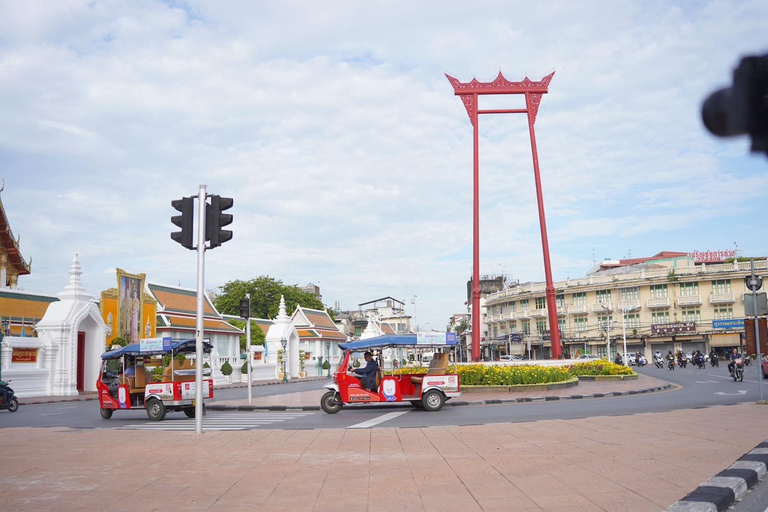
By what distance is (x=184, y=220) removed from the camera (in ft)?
42.8

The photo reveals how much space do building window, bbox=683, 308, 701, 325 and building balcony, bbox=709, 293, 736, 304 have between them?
174 cm

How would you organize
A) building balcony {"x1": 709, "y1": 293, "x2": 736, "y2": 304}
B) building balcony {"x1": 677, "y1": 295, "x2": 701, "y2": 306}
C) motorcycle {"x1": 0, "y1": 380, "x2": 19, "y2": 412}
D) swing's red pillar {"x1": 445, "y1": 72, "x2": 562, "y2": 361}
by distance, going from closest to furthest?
motorcycle {"x1": 0, "y1": 380, "x2": 19, "y2": 412}
swing's red pillar {"x1": 445, "y1": 72, "x2": 562, "y2": 361}
building balcony {"x1": 709, "y1": 293, "x2": 736, "y2": 304}
building balcony {"x1": 677, "y1": 295, "x2": 701, "y2": 306}

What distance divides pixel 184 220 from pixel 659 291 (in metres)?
68.4

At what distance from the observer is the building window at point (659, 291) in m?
72.9

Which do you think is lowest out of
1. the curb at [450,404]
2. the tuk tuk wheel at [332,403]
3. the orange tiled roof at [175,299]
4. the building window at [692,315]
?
the curb at [450,404]

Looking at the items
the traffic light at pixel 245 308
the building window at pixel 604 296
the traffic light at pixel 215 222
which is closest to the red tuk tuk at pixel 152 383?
the traffic light at pixel 245 308

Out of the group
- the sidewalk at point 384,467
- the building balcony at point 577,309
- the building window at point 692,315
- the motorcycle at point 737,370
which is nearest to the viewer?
the sidewalk at point 384,467

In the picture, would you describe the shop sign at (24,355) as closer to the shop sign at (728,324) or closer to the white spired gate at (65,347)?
the white spired gate at (65,347)

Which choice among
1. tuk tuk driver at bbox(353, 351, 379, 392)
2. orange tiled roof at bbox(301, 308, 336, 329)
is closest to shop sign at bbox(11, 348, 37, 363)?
tuk tuk driver at bbox(353, 351, 379, 392)

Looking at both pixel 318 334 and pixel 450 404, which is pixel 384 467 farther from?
pixel 318 334

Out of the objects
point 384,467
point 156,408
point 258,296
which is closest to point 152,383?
point 156,408

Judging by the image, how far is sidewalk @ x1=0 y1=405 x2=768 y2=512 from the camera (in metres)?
6.80

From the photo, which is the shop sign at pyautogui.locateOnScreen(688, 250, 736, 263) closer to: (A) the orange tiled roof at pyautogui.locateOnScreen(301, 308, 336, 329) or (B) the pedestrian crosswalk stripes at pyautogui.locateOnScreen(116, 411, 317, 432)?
(A) the orange tiled roof at pyautogui.locateOnScreen(301, 308, 336, 329)

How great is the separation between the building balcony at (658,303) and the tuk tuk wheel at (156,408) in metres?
64.0
